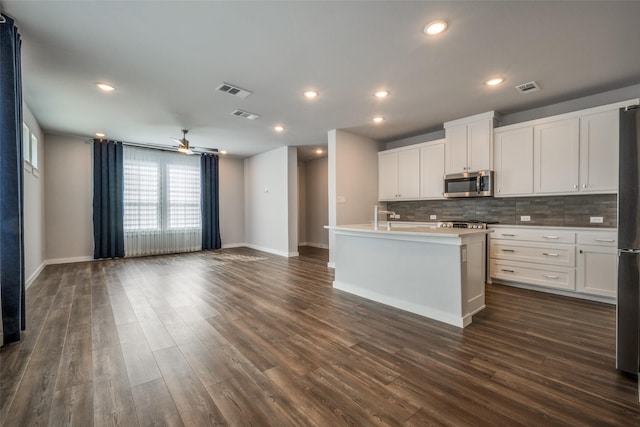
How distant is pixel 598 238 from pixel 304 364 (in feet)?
12.8

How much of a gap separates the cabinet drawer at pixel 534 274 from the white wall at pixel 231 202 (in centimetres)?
677

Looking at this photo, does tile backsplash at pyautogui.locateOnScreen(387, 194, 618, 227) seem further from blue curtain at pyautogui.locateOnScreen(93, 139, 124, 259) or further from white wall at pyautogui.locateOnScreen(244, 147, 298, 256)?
blue curtain at pyautogui.locateOnScreen(93, 139, 124, 259)

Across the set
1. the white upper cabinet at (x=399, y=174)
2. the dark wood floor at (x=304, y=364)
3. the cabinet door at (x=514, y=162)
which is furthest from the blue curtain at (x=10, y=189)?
the cabinet door at (x=514, y=162)

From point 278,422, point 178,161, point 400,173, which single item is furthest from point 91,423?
point 178,161

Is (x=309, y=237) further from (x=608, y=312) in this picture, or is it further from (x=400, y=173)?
(x=608, y=312)

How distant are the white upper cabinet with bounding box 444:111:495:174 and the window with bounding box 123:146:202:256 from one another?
641cm

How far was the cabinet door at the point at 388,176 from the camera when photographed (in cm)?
565

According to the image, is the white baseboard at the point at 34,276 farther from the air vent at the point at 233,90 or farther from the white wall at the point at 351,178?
the white wall at the point at 351,178

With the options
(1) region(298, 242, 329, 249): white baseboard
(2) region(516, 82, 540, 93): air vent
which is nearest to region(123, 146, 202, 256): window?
(1) region(298, 242, 329, 249): white baseboard

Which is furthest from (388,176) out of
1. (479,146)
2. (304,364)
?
(304,364)

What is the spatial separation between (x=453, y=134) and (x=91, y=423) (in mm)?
5460

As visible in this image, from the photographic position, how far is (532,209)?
13.8 ft

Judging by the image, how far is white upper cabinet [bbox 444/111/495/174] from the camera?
429 centimetres

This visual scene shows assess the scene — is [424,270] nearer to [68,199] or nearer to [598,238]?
[598,238]
